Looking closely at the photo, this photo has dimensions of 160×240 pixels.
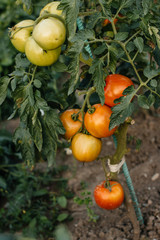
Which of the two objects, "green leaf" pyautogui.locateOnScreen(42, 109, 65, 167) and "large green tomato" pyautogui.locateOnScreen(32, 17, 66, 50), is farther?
"green leaf" pyautogui.locateOnScreen(42, 109, 65, 167)

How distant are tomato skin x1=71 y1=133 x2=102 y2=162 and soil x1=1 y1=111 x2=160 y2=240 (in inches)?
5.2

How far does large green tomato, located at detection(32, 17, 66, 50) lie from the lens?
80 cm

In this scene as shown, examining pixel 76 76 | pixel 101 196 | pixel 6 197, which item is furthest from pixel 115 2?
pixel 6 197

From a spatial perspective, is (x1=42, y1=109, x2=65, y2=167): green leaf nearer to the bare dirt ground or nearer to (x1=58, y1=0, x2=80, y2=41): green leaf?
(x1=58, y1=0, x2=80, y2=41): green leaf

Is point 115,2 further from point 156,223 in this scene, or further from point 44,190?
point 44,190

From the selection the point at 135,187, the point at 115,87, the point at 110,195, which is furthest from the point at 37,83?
the point at 135,187

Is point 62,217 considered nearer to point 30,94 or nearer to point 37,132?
point 37,132

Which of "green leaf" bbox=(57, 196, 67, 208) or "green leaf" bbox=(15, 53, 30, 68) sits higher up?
"green leaf" bbox=(15, 53, 30, 68)

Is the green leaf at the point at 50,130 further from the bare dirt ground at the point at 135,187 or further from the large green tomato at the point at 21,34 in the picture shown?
the bare dirt ground at the point at 135,187

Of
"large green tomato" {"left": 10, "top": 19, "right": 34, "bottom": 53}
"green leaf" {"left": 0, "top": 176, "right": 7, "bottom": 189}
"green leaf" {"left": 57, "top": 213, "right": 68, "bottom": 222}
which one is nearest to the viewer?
"large green tomato" {"left": 10, "top": 19, "right": 34, "bottom": 53}

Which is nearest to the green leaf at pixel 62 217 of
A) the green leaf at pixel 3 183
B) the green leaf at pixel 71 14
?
the green leaf at pixel 3 183

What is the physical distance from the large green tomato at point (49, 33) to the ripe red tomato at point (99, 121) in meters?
0.28

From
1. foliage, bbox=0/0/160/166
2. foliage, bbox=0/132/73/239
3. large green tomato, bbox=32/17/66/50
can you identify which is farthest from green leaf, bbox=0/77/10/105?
foliage, bbox=0/132/73/239

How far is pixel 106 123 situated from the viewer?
38.8 inches
